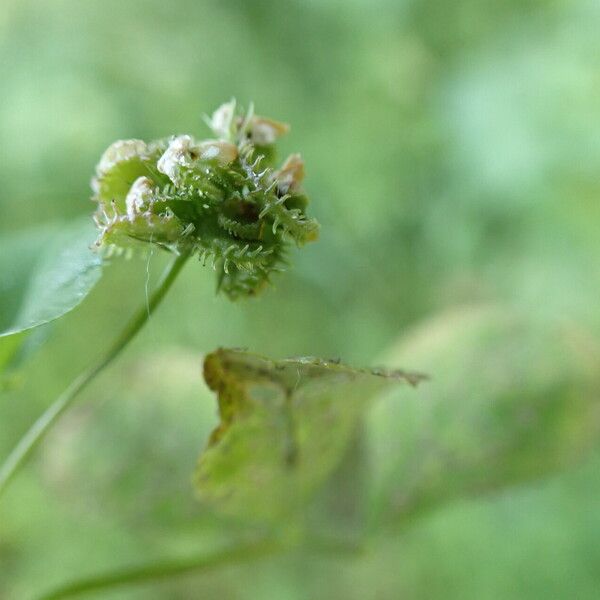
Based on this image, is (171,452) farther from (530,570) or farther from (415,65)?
(415,65)

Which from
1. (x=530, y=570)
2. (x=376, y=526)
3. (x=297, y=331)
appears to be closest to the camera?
(x=376, y=526)

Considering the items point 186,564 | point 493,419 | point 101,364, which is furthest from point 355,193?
point 101,364

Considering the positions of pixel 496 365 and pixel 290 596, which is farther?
pixel 290 596

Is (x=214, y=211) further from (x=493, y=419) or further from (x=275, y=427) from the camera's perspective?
(x=493, y=419)

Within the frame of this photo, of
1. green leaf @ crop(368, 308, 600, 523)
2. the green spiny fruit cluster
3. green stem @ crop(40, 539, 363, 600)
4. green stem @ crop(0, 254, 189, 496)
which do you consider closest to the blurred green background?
green leaf @ crop(368, 308, 600, 523)

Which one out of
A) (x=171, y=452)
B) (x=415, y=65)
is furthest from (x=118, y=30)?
(x=171, y=452)

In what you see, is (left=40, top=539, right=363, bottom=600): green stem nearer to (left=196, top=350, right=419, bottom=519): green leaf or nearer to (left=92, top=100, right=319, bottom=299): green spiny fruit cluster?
(left=196, top=350, right=419, bottom=519): green leaf
